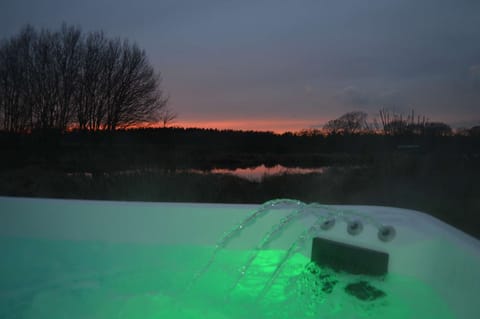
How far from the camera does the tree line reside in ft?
23.1

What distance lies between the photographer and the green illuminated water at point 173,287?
133cm

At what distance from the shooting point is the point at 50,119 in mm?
7188

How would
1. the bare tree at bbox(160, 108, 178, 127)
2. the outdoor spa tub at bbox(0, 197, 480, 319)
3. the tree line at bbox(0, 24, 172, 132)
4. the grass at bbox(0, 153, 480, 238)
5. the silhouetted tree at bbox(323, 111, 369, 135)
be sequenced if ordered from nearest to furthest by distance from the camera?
the outdoor spa tub at bbox(0, 197, 480, 319), the grass at bbox(0, 153, 480, 238), the silhouetted tree at bbox(323, 111, 369, 135), the tree line at bbox(0, 24, 172, 132), the bare tree at bbox(160, 108, 178, 127)

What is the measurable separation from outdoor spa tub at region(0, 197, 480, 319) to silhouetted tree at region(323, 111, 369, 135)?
3.78 metres

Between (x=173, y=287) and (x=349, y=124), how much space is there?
4367 millimetres

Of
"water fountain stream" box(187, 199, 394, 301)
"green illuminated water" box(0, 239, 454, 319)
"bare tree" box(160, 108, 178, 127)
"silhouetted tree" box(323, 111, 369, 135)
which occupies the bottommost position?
"green illuminated water" box(0, 239, 454, 319)

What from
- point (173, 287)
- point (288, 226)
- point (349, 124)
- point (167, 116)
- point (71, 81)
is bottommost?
point (173, 287)

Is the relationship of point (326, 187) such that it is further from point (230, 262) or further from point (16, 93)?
point (16, 93)

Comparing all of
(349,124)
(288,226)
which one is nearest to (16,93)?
(349,124)

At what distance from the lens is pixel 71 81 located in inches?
293

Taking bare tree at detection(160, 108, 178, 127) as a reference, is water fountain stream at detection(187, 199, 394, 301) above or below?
below

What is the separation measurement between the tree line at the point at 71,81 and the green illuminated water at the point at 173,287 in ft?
19.5

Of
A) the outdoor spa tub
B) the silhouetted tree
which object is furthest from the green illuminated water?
the silhouetted tree

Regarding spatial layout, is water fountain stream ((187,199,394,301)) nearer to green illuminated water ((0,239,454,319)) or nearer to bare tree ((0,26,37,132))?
green illuminated water ((0,239,454,319))
